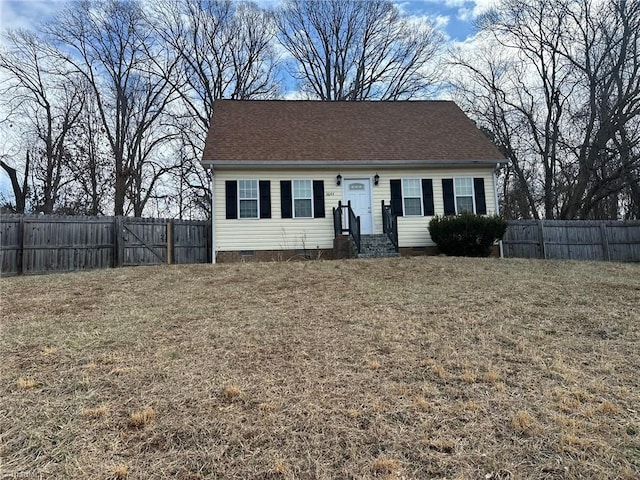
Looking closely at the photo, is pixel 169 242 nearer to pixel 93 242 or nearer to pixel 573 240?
pixel 93 242

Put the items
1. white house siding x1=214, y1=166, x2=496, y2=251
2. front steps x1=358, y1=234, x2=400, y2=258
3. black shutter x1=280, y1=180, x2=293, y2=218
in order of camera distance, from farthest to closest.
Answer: black shutter x1=280, y1=180, x2=293, y2=218 < white house siding x1=214, y1=166, x2=496, y2=251 < front steps x1=358, y1=234, x2=400, y2=258

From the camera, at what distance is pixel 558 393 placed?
11.0ft

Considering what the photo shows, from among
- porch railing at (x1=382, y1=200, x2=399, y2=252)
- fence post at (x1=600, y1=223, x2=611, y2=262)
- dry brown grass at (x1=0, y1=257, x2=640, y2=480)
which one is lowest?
dry brown grass at (x1=0, y1=257, x2=640, y2=480)

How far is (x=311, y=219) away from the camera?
13.1 meters

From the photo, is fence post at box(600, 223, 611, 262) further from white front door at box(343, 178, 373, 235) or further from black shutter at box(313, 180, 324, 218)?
black shutter at box(313, 180, 324, 218)

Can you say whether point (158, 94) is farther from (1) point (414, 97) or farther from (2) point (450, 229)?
(2) point (450, 229)

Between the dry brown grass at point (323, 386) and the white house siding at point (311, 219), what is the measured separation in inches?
232

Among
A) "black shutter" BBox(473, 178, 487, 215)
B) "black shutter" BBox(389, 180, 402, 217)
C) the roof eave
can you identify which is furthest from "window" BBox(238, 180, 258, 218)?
"black shutter" BBox(473, 178, 487, 215)

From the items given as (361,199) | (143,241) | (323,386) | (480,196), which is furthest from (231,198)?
(323,386)

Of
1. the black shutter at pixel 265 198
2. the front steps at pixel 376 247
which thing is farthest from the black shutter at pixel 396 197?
the black shutter at pixel 265 198

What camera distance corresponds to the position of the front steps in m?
11.6

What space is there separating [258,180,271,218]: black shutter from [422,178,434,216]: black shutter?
508cm

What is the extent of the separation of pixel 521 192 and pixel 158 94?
2269cm

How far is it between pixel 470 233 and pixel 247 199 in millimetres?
6897
